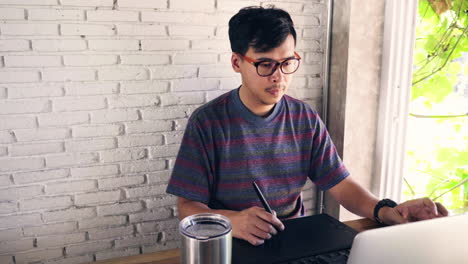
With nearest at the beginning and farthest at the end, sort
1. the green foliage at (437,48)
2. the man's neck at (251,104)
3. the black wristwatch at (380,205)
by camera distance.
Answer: the black wristwatch at (380,205), the man's neck at (251,104), the green foliage at (437,48)

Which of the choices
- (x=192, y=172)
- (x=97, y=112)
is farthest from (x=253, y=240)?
(x=97, y=112)

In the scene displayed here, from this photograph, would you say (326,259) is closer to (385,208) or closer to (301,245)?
(301,245)

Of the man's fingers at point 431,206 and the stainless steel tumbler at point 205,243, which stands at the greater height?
the stainless steel tumbler at point 205,243

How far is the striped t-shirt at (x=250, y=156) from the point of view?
1.43 m

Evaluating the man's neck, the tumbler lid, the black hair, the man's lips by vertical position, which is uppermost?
the black hair

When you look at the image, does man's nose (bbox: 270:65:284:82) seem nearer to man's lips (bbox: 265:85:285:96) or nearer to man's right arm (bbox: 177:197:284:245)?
man's lips (bbox: 265:85:285:96)

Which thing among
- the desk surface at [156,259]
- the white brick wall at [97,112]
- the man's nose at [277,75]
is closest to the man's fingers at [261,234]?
the desk surface at [156,259]

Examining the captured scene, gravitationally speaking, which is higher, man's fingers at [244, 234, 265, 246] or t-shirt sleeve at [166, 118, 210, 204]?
t-shirt sleeve at [166, 118, 210, 204]

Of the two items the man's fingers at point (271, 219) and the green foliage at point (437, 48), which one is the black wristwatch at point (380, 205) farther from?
the green foliage at point (437, 48)

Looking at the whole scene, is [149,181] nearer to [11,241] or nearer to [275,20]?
[11,241]

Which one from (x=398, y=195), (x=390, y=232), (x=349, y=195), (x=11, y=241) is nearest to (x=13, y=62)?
(x=11, y=241)

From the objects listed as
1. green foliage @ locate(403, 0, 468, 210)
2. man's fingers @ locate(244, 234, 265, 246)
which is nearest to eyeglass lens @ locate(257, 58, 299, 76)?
man's fingers @ locate(244, 234, 265, 246)

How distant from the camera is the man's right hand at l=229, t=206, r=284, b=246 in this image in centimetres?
105

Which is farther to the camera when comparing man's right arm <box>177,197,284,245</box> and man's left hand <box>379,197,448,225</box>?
man's left hand <box>379,197,448,225</box>
